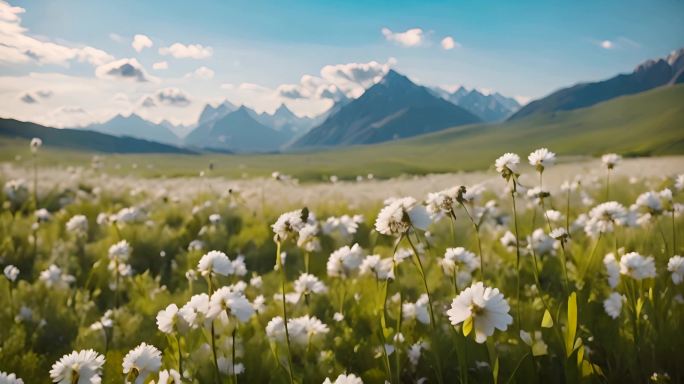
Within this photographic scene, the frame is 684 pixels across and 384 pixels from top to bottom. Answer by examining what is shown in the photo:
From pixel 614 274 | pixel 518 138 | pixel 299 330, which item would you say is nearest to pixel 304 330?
pixel 299 330

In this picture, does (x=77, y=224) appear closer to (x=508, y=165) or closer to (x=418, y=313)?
(x=418, y=313)

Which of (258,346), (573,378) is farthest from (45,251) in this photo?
(573,378)

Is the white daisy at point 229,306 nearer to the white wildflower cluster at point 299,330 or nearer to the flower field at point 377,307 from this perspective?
the flower field at point 377,307

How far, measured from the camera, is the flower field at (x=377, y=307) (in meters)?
2.00

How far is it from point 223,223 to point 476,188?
16.4 feet

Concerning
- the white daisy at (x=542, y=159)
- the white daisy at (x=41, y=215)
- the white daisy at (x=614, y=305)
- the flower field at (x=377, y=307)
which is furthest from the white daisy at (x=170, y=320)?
the white daisy at (x=41, y=215)

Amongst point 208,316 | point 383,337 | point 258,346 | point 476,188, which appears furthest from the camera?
point 476,188

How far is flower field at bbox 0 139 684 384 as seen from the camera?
2.00 meters

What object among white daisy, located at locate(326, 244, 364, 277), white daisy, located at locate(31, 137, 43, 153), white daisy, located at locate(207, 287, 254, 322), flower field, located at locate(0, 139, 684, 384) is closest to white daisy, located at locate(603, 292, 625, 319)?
flower field, located at locate(0, 139, 684, 384)

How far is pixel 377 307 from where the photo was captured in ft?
11.2

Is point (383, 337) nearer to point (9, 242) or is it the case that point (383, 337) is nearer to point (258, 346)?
point (258, 346)

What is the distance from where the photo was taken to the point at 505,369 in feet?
8.49

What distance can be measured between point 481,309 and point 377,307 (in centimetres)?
183

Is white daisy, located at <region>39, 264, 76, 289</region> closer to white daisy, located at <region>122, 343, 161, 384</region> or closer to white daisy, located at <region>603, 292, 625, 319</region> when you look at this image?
white daisy, located at <region>122, 343, 161, 384</region>
